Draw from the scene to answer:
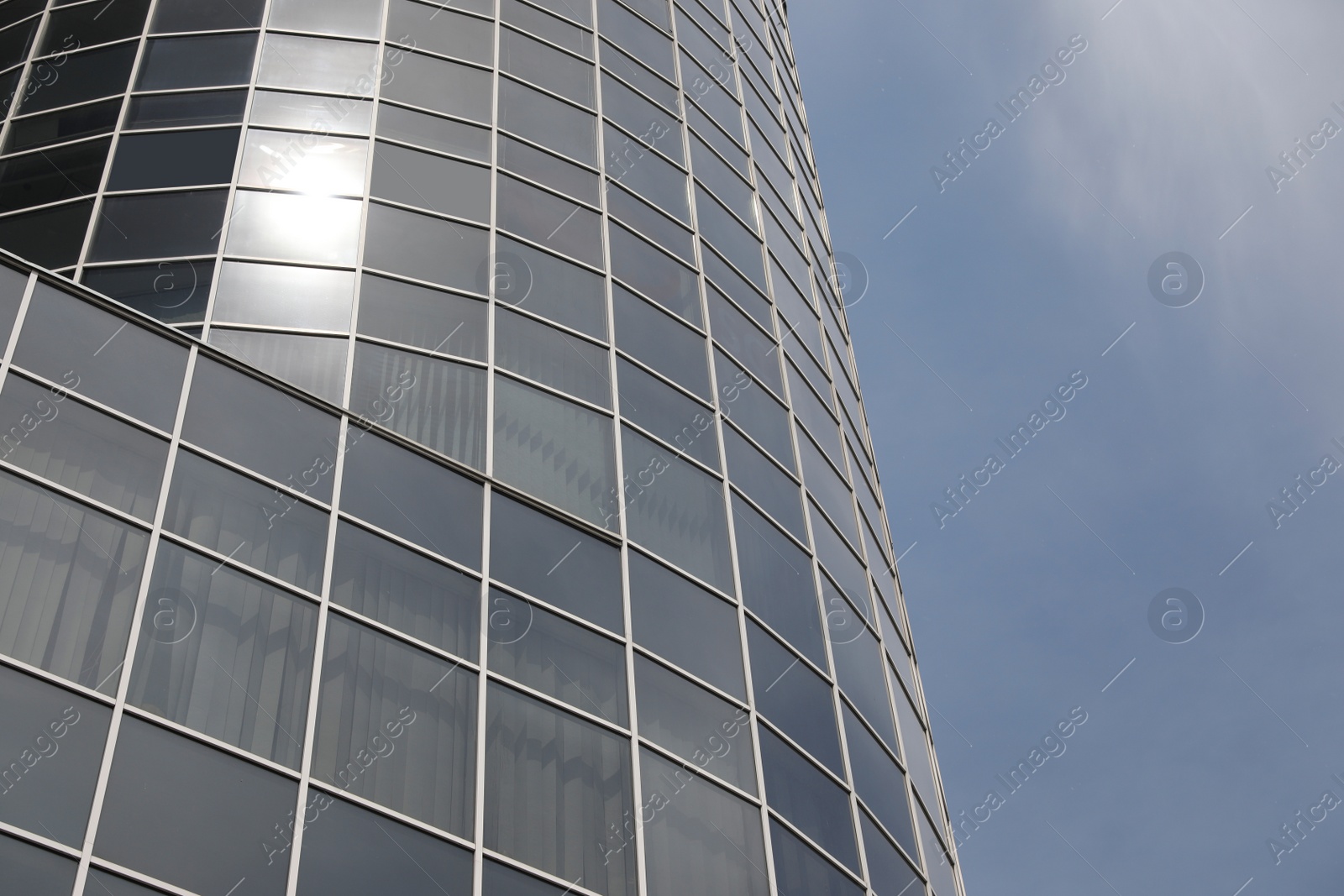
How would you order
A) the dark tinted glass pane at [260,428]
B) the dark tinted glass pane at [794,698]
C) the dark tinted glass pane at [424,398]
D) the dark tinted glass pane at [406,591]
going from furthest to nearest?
1. the dark tinted glass pane at [424,398]
2. the dark tinted glass pane at [794,698]
3. the dark tinted glass pane at [406,591]
4. the dark tinted glass pane at [260,428]

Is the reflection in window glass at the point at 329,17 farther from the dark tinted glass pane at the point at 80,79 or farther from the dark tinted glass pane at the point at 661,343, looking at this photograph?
the dark tinted glass pane at the point at 661,343

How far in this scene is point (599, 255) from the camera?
2481 centimetres

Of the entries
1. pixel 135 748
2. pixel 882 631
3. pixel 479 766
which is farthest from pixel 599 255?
pixel 135 748

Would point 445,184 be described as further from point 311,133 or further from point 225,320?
point 225,320

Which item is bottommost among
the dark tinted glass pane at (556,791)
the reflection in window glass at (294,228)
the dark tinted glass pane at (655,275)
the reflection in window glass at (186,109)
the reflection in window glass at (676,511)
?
the reflection in window glass at (186,109)

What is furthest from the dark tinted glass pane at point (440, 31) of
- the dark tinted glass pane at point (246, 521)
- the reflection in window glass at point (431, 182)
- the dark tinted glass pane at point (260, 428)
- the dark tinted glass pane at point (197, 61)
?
the dark tinted glass pane at point (246, 521)

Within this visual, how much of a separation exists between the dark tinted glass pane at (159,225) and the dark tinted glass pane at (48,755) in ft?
38.0

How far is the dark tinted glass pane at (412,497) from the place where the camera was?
1698 cm

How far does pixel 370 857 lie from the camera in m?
13.9

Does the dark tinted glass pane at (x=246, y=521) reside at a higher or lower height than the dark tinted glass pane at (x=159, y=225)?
higher

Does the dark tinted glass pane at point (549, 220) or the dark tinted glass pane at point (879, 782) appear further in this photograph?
the dark tinted glass pane at point (549, 220)

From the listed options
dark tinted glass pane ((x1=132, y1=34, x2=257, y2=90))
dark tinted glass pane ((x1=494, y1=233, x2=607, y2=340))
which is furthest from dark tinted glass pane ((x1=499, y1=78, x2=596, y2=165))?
dark tinted glass pane ((x1=132, y1=34, x2=257, y2=90))

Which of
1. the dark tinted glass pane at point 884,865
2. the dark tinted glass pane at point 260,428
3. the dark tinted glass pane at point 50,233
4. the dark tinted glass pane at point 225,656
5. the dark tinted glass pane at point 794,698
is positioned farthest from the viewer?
the dark tinted glass pane at point 50,233

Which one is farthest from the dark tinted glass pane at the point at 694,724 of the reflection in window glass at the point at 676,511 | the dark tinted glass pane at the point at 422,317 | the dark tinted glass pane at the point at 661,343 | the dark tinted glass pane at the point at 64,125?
the dark tinted glass pane at the point at 64,125
